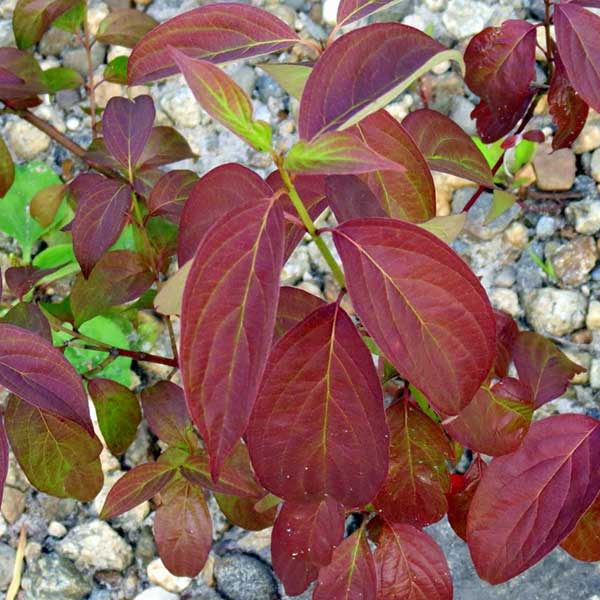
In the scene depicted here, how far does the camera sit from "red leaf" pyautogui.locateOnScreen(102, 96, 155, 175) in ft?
4.69

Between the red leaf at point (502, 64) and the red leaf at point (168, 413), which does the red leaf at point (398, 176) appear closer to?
the red leaf at point (502, 64)

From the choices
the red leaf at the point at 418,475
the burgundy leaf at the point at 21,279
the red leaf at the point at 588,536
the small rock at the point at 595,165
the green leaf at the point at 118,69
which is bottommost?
the red leaf at the point at 588,536

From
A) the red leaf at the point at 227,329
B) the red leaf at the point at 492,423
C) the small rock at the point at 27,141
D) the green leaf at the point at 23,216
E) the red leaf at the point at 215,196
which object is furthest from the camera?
the small rock at the point at 27,141

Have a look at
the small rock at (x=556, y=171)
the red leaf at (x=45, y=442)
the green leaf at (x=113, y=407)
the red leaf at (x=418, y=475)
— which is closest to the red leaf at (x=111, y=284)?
the green leaf at (x=113, y=407)

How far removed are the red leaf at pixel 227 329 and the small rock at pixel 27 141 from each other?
5.13ft

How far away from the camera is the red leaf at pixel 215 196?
934mm

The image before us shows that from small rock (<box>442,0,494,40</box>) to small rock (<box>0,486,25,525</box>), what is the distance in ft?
4.79

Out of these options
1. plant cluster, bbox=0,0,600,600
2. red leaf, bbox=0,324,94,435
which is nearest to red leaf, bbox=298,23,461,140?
plant cluster, bbox=0,0,600,600

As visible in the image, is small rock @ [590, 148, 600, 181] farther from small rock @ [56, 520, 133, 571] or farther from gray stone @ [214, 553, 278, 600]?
small rock @ [56, 520, 133, 571]

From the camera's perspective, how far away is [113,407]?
143cm

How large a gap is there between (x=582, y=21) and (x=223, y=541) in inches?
45.9

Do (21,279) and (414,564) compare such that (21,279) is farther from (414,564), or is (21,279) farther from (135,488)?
(414,564)

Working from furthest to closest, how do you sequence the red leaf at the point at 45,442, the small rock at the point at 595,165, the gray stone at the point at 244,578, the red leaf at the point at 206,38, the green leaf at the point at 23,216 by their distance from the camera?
1. the green leaf at the point at 23,216
2. the small rock at the point at 595,165
3. the gray stone at the point at 244,578
4. the red leaf at the point at 45,442
5. the red leaf at the point at 206,38

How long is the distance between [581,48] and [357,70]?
385 millimetres
